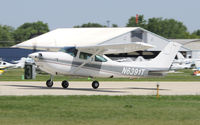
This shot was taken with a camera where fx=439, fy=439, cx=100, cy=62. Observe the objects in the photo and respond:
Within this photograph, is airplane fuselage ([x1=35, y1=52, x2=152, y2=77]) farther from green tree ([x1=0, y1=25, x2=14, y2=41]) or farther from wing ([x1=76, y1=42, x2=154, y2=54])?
green tree ([x1=0, y1=25, x2=14, y2=41])

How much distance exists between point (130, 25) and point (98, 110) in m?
164

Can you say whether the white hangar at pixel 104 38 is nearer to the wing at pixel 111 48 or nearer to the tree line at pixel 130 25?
the tree line at pixel 130 25

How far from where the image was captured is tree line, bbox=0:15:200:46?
135 meters

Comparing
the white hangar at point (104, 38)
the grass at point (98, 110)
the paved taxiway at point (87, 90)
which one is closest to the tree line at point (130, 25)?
the white hangar at point (104, 38)

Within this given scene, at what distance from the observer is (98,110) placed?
14852 millimetres

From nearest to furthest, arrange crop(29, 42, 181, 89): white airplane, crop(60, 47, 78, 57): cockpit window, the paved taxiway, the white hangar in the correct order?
the paved taxiway
crop(29, 42, 181, 89): white airplane
crop(60, 47, 78, 57): cockpit window
the white hangar

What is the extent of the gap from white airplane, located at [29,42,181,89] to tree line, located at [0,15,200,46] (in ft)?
303

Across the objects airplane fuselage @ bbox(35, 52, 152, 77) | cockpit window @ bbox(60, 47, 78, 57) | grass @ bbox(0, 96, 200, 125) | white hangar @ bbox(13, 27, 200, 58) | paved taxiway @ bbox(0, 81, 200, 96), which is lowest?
grass @ bbox(0, 96, 200, 125)

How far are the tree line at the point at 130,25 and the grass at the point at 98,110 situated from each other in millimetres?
98845

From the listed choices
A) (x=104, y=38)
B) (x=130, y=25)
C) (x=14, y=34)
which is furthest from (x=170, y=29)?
(x=104, y=38)

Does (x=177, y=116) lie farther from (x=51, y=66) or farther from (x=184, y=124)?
(x=51, y=66)

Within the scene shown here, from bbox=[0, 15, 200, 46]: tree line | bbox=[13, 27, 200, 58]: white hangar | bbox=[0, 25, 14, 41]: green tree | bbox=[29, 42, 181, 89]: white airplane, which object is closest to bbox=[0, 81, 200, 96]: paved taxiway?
bbox=[29, 42, 181, 89]: white airplane

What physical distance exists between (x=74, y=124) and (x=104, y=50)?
12450mm

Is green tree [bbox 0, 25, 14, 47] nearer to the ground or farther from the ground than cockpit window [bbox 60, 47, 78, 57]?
farther from the ground
